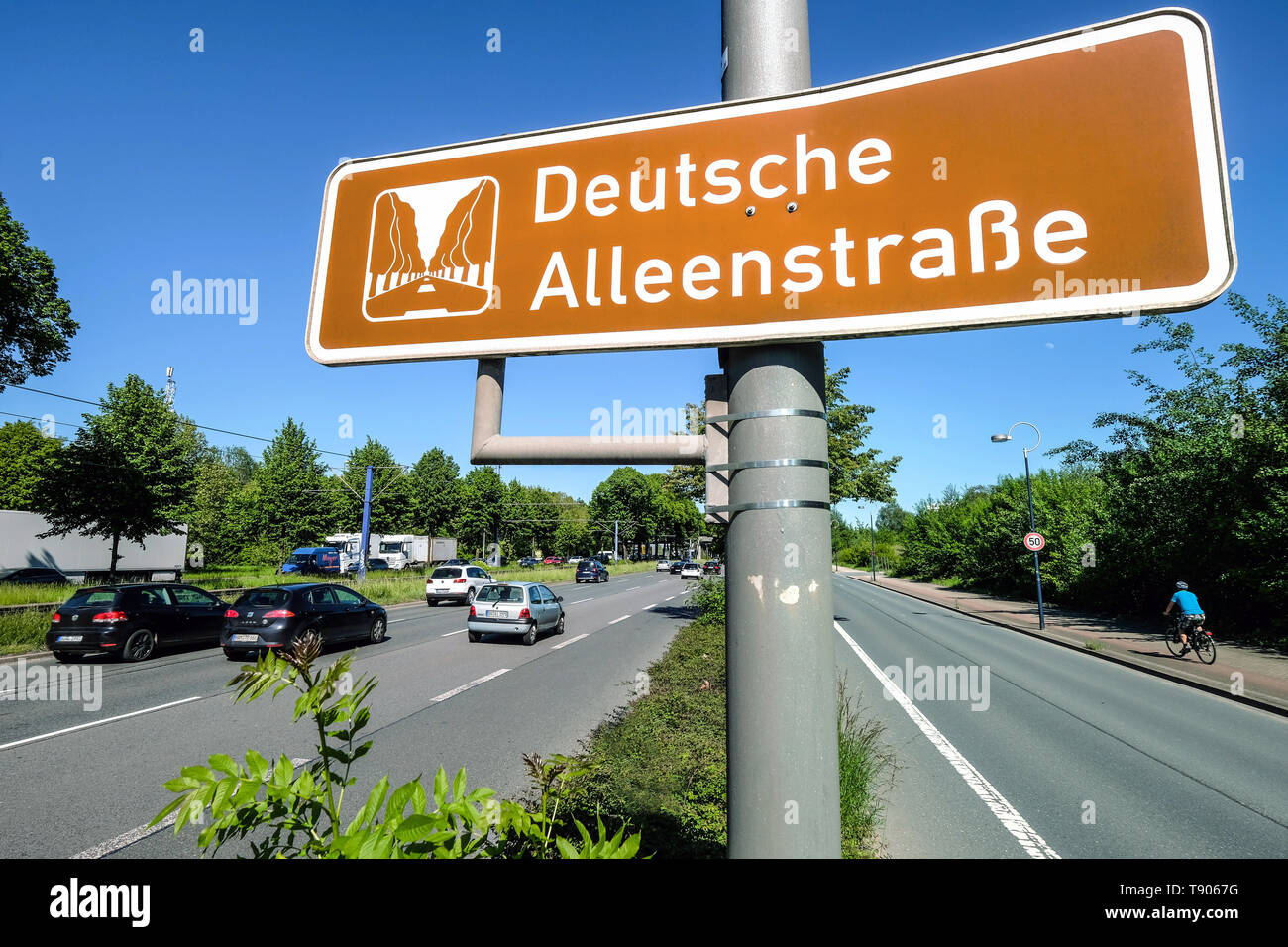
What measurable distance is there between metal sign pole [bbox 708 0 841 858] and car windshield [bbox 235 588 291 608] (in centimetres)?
1524

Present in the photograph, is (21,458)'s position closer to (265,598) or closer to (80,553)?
(80,553)

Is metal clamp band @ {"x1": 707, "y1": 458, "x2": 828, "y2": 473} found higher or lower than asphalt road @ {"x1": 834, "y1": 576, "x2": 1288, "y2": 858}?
higher

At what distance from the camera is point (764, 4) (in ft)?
4.50

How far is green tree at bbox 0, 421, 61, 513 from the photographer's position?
151ft

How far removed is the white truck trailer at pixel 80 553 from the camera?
28.0m

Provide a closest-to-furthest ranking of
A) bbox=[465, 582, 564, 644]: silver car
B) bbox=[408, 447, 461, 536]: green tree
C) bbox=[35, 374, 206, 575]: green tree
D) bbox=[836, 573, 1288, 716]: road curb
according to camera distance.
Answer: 1. bbox=[836, 573, 1288, 716]: road curb
2. bbox=[465, 582, 564, 644]: silver car
3. bbox=[35, 374, 206, 575]: green tree
4. bbox=[408, 447, 461, 536]: green tree

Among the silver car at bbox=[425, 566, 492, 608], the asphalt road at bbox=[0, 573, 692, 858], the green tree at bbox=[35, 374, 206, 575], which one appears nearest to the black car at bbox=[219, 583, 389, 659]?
Answer: the asphalt road at bbox=[0, 573, 692, 858]

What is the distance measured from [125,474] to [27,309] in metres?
6.29

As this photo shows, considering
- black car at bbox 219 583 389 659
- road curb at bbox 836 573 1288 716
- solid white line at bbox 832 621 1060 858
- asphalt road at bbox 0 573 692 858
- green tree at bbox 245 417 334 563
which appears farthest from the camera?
green tree at bbox 245 417 334 563

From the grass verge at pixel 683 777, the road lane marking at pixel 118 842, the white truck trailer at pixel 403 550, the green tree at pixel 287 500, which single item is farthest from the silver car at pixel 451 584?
the green tree at pixel 287 500

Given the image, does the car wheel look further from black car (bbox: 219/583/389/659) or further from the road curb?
the road curb
